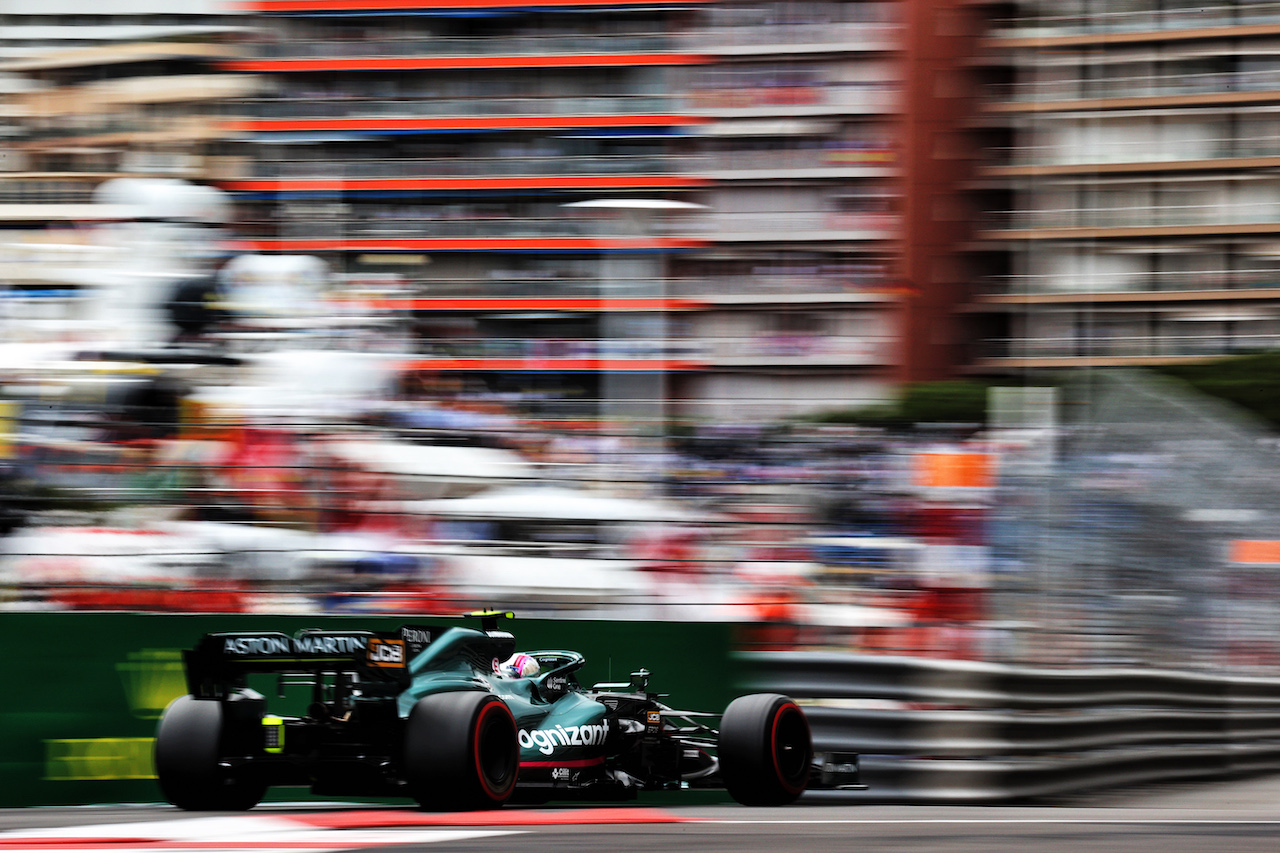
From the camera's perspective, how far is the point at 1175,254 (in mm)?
35312

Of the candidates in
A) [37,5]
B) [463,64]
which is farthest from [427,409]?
[37,5]

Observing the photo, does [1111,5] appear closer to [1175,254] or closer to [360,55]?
[1175,254]

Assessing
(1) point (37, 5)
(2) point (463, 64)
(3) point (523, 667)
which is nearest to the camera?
(3) point (523, 667)

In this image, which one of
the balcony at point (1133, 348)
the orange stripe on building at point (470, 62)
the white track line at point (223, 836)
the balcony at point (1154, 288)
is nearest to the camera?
the white track line at point (223, 836)

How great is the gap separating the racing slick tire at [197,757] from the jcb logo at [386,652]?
0.74m

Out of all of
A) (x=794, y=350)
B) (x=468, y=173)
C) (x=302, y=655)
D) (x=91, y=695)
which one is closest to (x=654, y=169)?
(x=468, y=173)

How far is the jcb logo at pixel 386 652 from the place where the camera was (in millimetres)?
6986

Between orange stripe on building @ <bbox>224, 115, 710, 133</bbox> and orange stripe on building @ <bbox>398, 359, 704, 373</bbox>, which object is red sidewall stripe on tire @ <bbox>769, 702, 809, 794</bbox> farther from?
orange stripe on building @ <bbox>224, 115, 710, 133</bbox>

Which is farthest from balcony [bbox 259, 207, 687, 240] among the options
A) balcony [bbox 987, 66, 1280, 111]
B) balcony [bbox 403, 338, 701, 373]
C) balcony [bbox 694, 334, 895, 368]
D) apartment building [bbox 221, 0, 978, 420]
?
balcony [bbox 987, 66, 1280, 111]

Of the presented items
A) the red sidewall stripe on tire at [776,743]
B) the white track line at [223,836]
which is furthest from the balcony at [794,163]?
the white track line at [223,836]

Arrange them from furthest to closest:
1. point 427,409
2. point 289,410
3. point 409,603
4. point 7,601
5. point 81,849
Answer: point 427,409, point 289,410, point 409,603, point 7,601, point 81,849

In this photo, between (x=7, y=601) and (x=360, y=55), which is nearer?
(x=7, y=601)

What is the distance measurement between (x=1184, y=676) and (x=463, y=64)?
97.9ft

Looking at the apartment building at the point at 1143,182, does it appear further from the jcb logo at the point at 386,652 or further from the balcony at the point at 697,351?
the jcb logo at the point at 386,652
